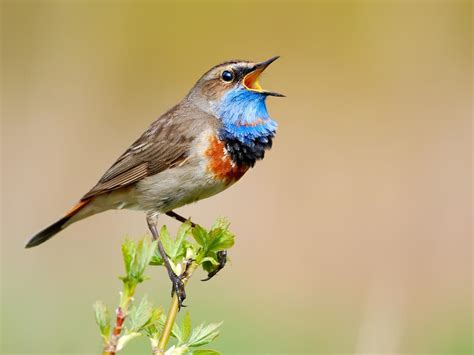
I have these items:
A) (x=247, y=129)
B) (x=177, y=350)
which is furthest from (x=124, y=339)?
(x=247, y=129)

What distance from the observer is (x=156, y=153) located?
397cm

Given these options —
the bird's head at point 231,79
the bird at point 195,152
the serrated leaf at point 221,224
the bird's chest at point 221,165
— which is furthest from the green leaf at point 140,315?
the bird's head at point 231,79

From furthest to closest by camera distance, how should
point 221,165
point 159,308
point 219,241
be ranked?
point 221,165
point 219,241
point 159,308

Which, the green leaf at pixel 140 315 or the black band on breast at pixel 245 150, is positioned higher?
the black band on breast at pixel 245 150

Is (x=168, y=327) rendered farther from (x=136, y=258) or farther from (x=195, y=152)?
(x=195, y=152)

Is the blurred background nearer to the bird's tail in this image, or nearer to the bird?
the bird's tail

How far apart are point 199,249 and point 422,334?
3.57 meters

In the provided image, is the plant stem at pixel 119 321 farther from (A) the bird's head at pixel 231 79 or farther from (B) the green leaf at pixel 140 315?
(A) the bird's head at pixel 231 79

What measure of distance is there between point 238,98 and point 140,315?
287cm

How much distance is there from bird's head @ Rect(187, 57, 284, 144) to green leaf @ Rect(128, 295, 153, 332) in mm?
2556

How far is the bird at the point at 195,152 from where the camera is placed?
374cm

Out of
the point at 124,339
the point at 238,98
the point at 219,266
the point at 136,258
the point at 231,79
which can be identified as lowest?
the point at 124,339

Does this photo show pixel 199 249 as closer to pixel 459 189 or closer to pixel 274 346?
pixel 274 346

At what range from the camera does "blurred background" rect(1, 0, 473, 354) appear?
5.00 m
